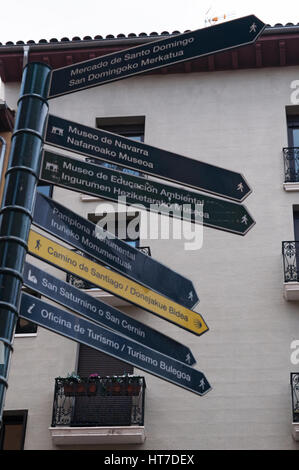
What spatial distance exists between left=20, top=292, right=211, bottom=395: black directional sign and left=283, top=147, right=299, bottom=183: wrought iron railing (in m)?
12.2

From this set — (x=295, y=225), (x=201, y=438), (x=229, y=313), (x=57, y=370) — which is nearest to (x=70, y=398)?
(x=57, y=370)

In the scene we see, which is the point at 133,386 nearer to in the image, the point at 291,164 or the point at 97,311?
the point at 291,164

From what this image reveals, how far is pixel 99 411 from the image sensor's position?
51.6 feet

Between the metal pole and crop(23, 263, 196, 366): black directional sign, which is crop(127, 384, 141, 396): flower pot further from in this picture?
the metal pole

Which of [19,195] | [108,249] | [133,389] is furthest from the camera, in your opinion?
[133,389]

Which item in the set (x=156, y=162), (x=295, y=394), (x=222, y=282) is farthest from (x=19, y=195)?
(x=222, y=282)

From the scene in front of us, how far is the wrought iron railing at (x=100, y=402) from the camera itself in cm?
1557

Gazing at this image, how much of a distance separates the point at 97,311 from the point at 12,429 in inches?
426

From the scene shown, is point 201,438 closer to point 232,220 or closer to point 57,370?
point 57,370

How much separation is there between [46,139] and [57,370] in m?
11.2

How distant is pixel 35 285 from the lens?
5871mm
